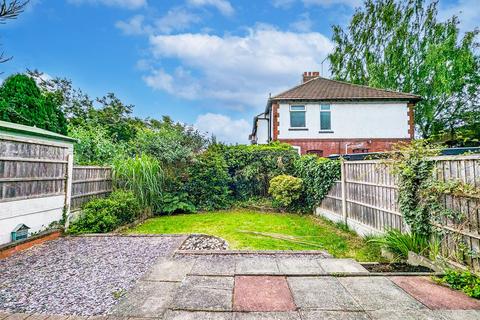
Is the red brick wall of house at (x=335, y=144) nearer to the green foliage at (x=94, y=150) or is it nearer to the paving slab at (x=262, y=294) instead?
the green foliage at (x=94, y=150)

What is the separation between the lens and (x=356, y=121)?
14727 mm

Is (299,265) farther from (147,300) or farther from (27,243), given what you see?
(27,243)

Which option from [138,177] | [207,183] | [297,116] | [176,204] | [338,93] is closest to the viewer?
[138,177]

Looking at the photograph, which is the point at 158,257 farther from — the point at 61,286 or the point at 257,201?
the point at 257,201

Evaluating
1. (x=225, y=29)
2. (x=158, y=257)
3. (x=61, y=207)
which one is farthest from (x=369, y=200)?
(x=225, y=29)

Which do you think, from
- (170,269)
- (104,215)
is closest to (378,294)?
(170,269)

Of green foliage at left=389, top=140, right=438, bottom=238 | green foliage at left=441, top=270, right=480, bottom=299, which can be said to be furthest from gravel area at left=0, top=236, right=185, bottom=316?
green foliage at left=389, top=140, right=438, bottom=238

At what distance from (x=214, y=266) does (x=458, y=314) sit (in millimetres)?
2754

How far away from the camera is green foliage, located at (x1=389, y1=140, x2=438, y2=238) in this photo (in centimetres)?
390

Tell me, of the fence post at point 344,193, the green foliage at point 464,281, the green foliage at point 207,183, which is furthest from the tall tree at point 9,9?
the fence post at point 344,193

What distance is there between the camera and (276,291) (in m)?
2.84

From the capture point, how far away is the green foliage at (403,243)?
3953 mm

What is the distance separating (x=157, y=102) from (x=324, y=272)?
16258 mm

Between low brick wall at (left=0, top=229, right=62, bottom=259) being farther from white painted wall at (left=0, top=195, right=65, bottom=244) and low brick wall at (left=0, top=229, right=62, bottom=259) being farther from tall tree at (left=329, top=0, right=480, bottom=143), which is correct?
tall tree at (left=329, top=0, right=480, bottom=143)
